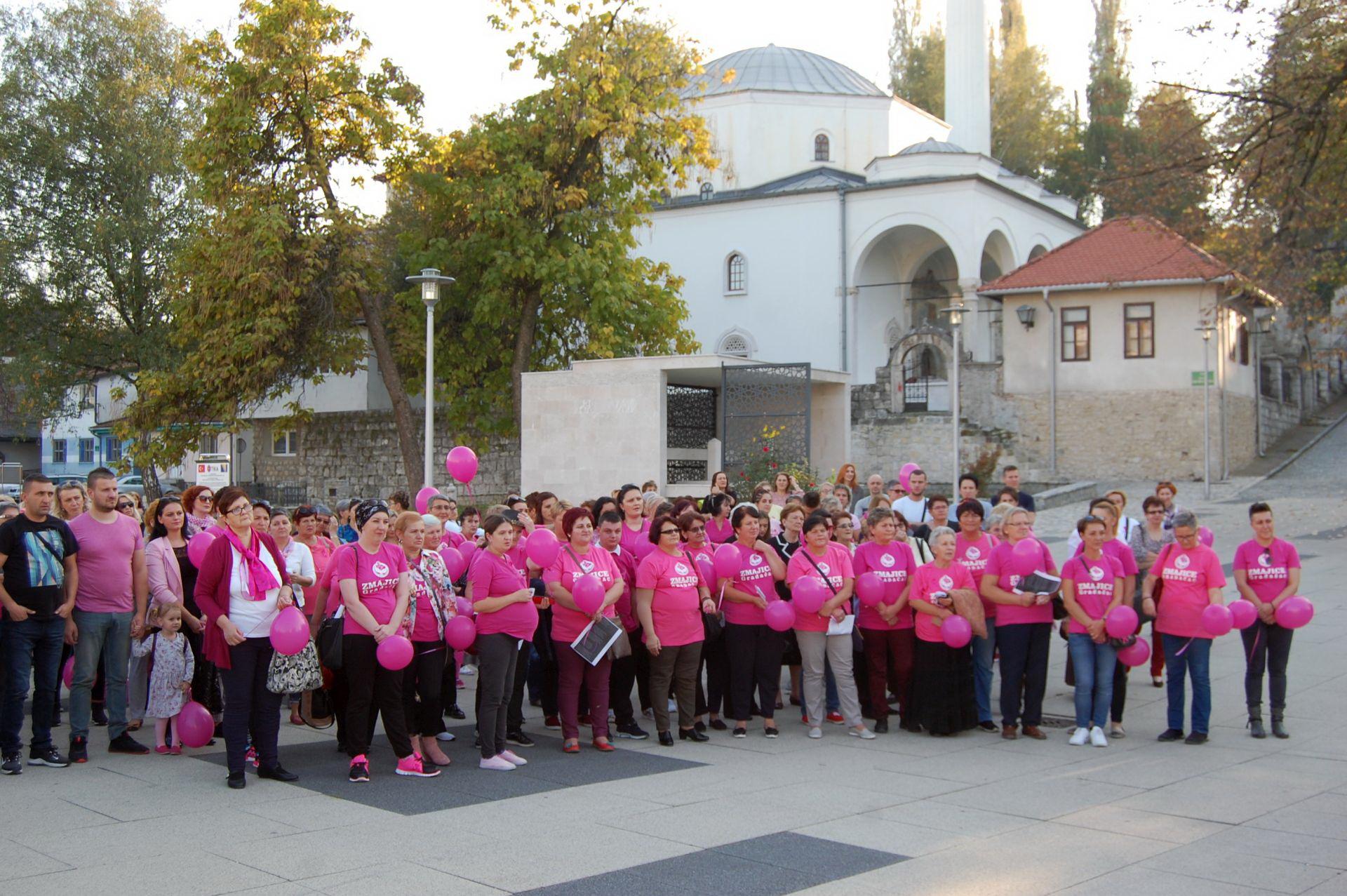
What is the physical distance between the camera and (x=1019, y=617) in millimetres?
9625

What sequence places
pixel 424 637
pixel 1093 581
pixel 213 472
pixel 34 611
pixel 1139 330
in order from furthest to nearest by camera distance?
pixel 1139 330, pixel 213 472, pixel 1093 581, pixel 424 637, pixel 34 611

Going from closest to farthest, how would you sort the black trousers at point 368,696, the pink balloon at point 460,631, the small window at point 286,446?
1. the black trousers at point 368,696
2. the pink balloon at point 460,631
3. the small window at point 286,446

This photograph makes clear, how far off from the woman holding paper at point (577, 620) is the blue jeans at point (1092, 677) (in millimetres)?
3455

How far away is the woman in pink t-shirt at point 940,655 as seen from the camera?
9758 mm

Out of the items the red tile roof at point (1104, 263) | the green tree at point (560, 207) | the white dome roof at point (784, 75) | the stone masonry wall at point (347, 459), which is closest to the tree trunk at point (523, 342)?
the green tree at point (560, 207)

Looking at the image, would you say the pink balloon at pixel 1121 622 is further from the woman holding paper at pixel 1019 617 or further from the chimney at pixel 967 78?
the chimney at pixel 967 78

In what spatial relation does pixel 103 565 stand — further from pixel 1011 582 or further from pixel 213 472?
pixel 213 472

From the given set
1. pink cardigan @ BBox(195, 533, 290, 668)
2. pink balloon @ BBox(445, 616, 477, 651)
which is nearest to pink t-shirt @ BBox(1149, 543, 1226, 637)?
pink balloon @ BBox(445, 616, 477, 651)

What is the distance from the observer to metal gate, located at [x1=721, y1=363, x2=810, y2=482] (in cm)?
2212

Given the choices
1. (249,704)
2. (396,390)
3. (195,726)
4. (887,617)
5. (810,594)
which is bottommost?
(195,726)

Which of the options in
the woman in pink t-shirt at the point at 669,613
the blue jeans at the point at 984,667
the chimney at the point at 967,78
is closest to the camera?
the woman in pink t-shirt at the point at 669,613

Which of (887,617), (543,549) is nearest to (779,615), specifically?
(887,617)

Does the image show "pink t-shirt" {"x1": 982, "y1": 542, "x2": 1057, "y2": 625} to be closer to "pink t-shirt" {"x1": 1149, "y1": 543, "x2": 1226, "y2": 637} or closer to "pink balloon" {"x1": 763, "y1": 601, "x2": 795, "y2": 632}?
"pink t-shirt" {"x1": 1149, "y1": 543, "x2": 1226, "y2": 637}

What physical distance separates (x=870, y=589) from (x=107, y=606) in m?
5.49
